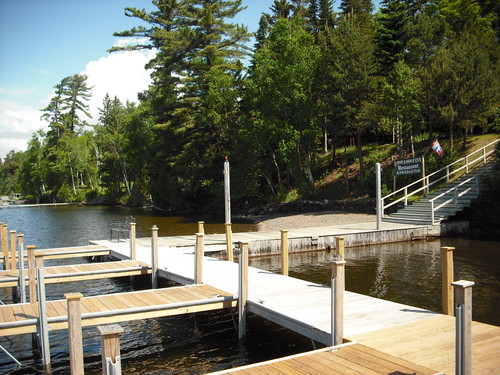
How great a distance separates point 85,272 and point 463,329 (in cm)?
978

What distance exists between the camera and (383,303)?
8641mm

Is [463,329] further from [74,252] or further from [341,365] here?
[74,252]

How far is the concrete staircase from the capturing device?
70.7ft

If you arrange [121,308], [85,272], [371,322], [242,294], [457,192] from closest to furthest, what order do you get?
1. [371,322]
2. [121,308]
3. [242,294]
4. [85,272]
5. [457,192]

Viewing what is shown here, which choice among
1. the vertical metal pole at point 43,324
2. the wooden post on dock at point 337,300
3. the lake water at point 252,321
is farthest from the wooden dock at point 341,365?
the vertical metal pole at point 43,324

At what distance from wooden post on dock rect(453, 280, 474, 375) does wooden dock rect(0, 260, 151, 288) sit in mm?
8987

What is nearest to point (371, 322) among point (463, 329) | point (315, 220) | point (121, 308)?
point (463, 329)

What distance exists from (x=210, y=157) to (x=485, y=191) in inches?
929

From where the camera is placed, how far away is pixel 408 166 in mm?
22422

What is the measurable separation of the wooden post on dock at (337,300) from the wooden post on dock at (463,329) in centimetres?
174

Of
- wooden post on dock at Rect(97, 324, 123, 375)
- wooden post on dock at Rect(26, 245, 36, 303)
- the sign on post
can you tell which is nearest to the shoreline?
the sign on post

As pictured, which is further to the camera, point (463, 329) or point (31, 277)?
point (31, 277)

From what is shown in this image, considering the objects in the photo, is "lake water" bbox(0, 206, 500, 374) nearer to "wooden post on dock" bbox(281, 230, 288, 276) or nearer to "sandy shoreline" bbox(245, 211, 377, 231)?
"wooden post on dock" bbox(281, 230, 288, 276)

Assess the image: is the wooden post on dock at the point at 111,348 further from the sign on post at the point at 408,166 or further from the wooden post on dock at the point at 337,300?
the sign on post at the point at 408,166
